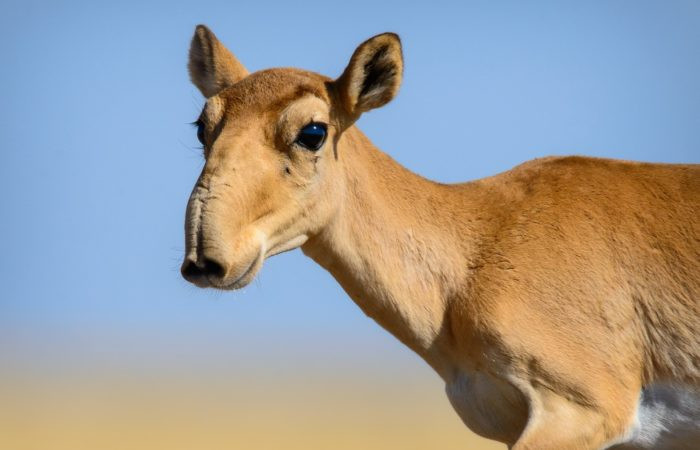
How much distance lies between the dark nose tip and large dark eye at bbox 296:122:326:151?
5.47 feet

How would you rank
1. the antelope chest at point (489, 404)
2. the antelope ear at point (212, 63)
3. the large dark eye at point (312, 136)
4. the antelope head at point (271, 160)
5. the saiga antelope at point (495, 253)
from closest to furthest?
the antelope head at point (271, 160), the saiga antelope at point (495, 253), the large dark eye at point (312, 136), the antelope chest at point (489, 404), the antelope ear at point (212, 63)

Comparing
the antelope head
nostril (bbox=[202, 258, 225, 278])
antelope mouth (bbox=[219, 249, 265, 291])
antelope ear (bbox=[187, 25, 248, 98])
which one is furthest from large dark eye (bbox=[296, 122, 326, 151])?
antelope ear (bbox=[187, 25, 248, 98])

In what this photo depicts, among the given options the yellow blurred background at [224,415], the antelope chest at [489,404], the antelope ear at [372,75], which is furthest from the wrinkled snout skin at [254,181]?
the yellow blurred background at [224,415]

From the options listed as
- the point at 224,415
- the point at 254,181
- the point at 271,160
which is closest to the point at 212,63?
the point at 271,160

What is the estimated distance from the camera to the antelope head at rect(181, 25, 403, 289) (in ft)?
39.8

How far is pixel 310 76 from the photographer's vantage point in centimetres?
1374

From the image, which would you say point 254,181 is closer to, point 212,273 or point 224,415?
point 212,273

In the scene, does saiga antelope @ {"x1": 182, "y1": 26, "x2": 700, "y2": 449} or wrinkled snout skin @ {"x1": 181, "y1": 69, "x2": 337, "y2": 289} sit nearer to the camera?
wrinkled snout skin @ {"x1": 181, "y1": 69, "x2": 337, "y2": 289}

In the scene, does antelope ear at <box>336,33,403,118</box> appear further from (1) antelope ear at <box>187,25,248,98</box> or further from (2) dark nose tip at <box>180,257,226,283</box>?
(2) dark nose tip at <box>180,257,226,283</box>

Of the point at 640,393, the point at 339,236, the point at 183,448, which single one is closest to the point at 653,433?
the point at 640,393

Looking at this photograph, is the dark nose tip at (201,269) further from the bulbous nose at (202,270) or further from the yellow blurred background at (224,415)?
the yellow blurred background at (224,415)

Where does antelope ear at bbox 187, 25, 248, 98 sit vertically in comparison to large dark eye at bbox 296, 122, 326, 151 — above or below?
above

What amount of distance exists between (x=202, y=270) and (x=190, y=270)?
104 millimetres

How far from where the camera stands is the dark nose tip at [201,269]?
12.0 meters
